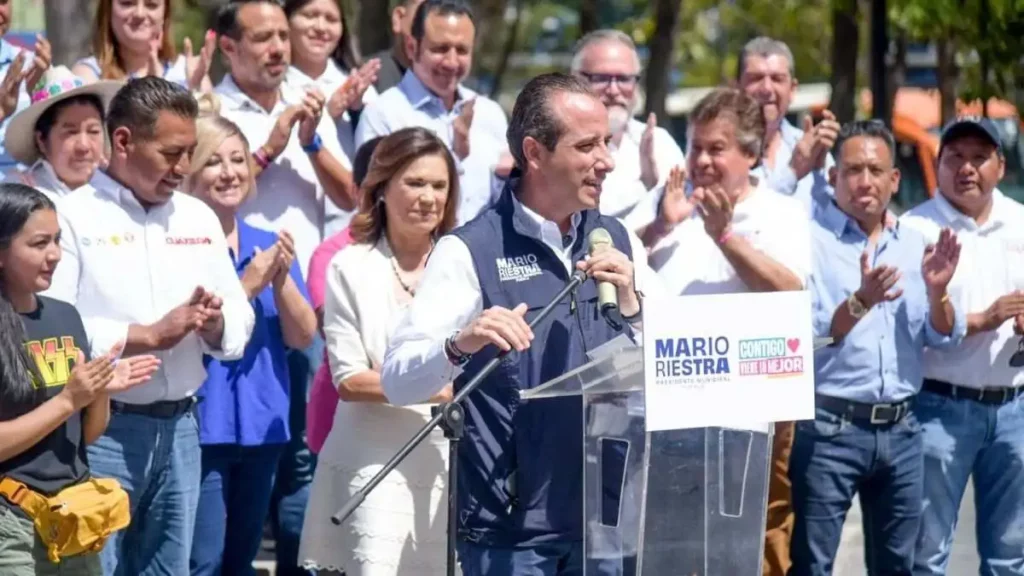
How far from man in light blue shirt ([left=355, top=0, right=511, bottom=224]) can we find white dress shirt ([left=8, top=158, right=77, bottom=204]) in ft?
5.57

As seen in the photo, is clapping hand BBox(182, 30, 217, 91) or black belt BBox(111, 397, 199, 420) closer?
black belt BBox(111, 397, 199, 420)

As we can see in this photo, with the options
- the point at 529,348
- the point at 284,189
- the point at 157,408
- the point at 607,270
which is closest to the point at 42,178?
the point at 157,408

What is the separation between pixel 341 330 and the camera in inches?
258

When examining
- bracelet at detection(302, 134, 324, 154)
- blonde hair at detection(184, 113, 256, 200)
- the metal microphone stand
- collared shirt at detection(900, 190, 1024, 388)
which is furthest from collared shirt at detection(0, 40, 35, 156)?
collared shirt at detection(900, 190, 1024, 388)

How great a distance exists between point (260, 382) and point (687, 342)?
8.56 ft

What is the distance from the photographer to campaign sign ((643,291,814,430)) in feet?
15.4

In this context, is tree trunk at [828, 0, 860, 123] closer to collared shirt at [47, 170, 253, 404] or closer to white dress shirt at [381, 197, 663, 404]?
collared shirt at [47, 170, 253, 404]

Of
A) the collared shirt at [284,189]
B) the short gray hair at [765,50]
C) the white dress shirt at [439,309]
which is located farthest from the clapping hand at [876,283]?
the white dress shirt at [439,309]

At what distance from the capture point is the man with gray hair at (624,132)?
7855mm

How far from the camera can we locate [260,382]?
6.92m

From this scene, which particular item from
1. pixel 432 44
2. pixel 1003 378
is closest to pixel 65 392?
pixel 432 44

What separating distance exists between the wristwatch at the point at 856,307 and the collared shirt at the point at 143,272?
7.81ft

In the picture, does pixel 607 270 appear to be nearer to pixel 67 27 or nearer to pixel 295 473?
pixel 295 473

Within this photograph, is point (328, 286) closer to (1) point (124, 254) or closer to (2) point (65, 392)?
(1) point (124, 254)
